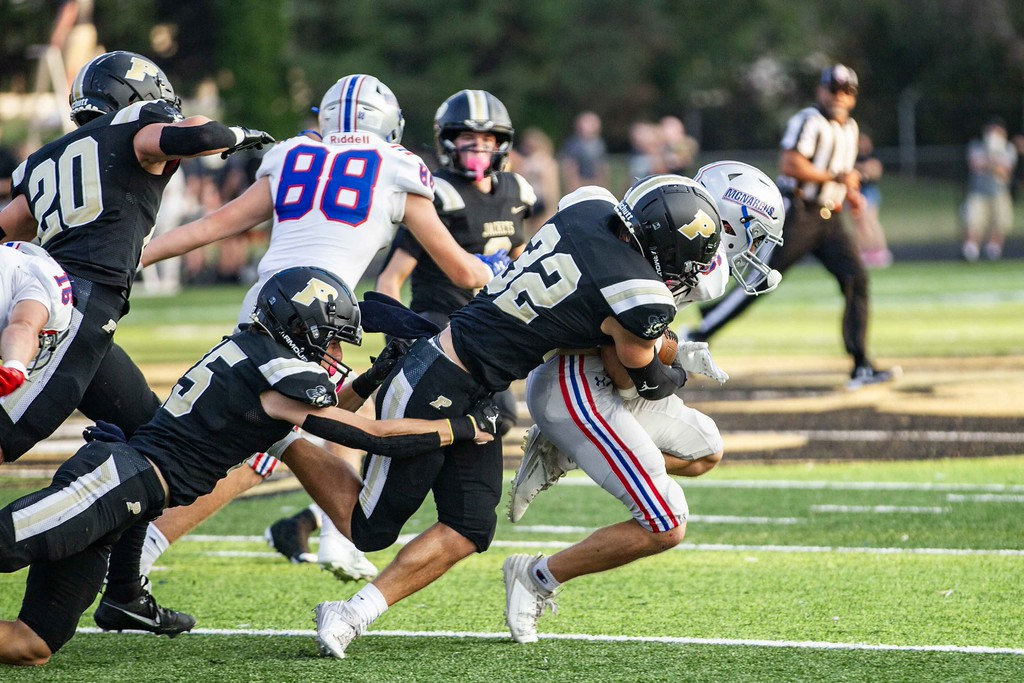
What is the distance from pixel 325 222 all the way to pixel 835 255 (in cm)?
572

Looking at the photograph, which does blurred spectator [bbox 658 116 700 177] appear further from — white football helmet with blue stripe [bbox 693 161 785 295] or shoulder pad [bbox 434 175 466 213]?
white football helmet with blue stripe [bbox 693 161 785 295]

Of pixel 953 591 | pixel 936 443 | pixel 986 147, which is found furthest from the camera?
pixel 986 147

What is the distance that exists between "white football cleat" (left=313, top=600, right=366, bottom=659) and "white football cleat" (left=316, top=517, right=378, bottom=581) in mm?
915

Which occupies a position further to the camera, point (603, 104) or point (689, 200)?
point (603, 104)

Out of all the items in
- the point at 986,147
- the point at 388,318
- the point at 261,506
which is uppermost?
the point at 388,318

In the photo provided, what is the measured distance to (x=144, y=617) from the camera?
15.9ft

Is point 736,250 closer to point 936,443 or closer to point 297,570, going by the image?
point 297,570

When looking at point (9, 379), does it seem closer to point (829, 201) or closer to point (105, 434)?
point (105, 434)

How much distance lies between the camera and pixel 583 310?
447 cm

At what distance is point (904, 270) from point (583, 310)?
17855mm

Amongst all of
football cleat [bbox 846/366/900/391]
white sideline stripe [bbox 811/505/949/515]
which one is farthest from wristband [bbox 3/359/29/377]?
football cleat [bbox 846/366/900/391]

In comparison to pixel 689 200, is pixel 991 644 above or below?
below

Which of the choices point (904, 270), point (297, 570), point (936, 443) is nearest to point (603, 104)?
point (904, 270)

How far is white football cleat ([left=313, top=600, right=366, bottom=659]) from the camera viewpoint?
4.50m
